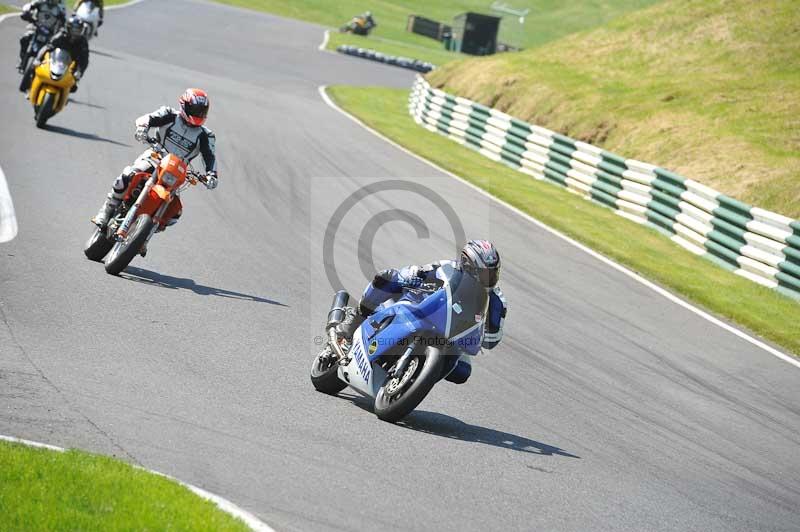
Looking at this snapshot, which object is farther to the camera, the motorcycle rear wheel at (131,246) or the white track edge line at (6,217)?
the white track edge line at (6,217)

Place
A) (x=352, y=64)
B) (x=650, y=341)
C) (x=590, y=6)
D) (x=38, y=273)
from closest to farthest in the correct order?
(x=38, y=273), (x=650, y=341), (x=352, y=64), (x=590, y=6)

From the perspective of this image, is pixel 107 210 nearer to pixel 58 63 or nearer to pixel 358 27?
pixel 58 63

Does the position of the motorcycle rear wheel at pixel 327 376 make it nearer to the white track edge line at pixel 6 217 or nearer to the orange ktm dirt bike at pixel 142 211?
the orange ktm dirt bike at pixel 142 211

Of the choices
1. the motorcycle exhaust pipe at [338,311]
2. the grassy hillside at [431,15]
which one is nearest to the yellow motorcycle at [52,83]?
the motorcycle exhaust pipe at [338,311]

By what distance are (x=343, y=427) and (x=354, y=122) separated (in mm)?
23289

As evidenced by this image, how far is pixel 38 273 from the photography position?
1102cm

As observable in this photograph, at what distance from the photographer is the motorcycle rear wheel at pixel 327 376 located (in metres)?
9.21

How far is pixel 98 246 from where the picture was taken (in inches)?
477

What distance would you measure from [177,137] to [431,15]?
7986 cm

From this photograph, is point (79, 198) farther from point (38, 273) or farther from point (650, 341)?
point (650, 341)

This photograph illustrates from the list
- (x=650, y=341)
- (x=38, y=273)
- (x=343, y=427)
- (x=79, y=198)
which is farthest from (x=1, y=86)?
(x=343, y=427)

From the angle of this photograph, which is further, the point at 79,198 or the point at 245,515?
the point at 79,198

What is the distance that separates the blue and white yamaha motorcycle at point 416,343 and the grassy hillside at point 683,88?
15.5 m

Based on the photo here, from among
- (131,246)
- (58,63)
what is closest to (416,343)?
(131,246)
